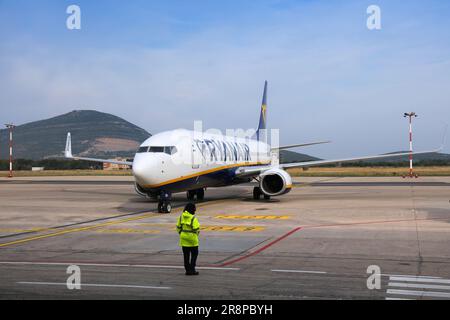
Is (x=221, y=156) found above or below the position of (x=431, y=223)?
above

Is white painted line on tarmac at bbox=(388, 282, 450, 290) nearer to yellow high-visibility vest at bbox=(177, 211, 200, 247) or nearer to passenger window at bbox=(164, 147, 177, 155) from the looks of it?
yellow high-visibility vest at bbox=(177, 211, 200, 247)

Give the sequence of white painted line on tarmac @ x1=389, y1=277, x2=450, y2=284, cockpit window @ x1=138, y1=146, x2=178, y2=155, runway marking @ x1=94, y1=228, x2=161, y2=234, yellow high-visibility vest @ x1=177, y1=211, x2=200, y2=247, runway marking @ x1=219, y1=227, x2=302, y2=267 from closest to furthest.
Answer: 1. white painted line on tarmac @ x1=389, y1=277, x2=450, y2=284
2. yellow high-visibility vest @ x1=177, y1=211, x2=200, y2=247
3. runway marking @ x1=219, y1=227, x2=302, y2=267
4. runway marking @ x1=94, y1=228, x2=161, y2=234
5. cockpit window @ x1=138, y1=146, x2=178, y2=155

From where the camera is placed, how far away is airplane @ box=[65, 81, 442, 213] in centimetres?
2392

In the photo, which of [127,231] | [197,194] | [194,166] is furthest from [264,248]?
[197,194]

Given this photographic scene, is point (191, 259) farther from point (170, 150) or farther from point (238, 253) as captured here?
point (170, 150)

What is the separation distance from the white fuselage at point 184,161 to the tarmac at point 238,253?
5.52 ft

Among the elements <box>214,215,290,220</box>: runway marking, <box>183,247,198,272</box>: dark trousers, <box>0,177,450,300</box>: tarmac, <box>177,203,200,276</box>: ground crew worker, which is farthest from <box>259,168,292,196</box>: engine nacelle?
<box>183,247,198,272</box>: dark trousers

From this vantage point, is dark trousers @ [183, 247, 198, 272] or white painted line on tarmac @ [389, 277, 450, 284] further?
dark trousers @ [183, 247, 198, 272]
